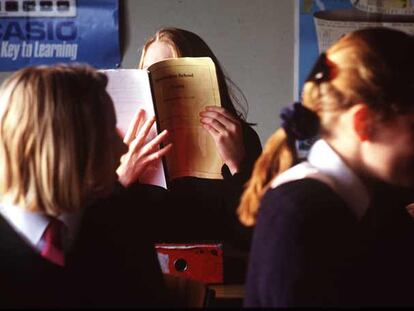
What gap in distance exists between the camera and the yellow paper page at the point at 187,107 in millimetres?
1113

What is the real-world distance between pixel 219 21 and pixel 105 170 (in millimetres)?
934

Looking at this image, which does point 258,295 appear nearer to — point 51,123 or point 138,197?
point 51,123

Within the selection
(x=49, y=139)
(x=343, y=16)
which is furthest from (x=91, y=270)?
(x=343, y=16)

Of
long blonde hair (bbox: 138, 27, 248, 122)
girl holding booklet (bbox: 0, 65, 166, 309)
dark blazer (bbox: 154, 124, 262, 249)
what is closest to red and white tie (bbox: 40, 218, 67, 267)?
girl holding booklet (bbox: 0, 65, 166, 309)

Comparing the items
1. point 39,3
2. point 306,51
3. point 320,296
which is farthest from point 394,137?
point 39,3

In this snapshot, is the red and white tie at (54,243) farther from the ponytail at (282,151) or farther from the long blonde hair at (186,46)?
the long blonde hair at (186,46)

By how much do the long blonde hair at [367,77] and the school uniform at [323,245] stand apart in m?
0.06

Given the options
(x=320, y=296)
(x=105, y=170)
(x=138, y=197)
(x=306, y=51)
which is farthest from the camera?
(x=306, y=51)

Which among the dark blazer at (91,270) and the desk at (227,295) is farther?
the desk at (227,295)

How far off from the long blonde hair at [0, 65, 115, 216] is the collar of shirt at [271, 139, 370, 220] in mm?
249

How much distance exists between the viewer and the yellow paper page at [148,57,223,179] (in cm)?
111

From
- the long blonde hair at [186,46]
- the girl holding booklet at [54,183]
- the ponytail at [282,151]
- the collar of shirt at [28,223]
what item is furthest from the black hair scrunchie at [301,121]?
the long blonde hair at [186,46]

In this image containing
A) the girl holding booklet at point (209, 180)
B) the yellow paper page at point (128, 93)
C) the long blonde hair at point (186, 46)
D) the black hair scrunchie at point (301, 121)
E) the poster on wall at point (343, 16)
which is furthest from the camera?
the poster on wall at point (343, 16)

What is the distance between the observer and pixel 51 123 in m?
0.73
